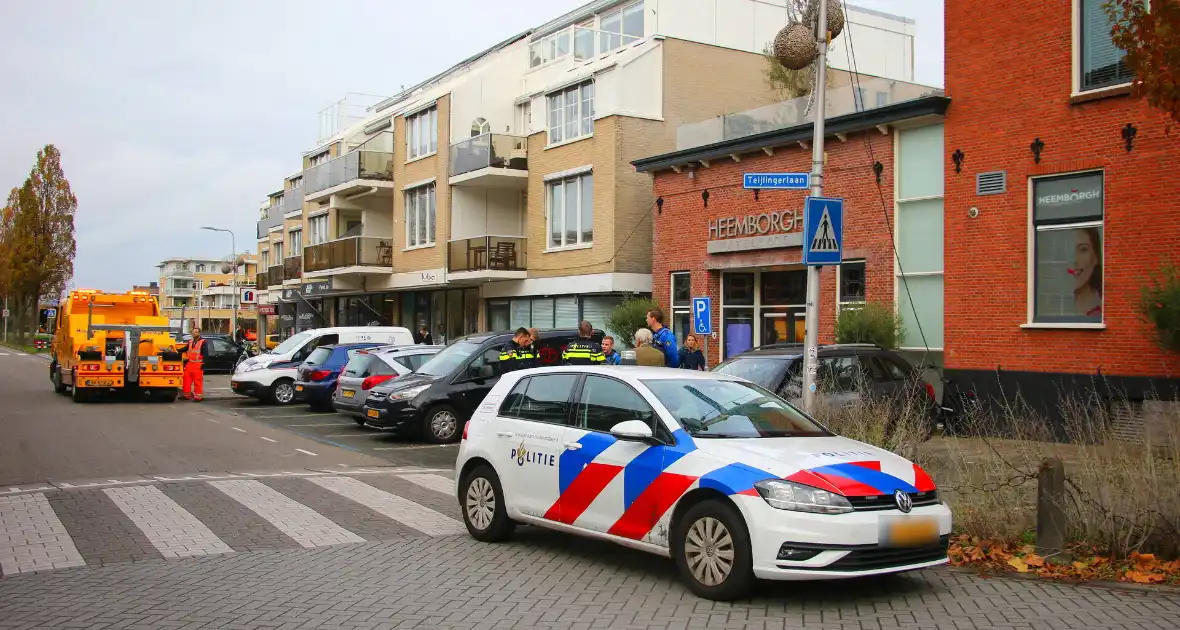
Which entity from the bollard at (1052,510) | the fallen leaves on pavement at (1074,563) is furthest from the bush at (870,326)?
the bollard at (1052,510)

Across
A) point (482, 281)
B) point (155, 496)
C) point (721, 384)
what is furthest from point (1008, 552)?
point (482, 281)

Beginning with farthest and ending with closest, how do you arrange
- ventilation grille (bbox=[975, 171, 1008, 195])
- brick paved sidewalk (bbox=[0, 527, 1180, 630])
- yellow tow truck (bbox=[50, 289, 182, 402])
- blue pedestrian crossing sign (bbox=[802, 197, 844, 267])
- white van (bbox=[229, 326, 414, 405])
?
yellow tow truck (bbox=[50, 289, 182, 402])
white van (bbox=[229, 326, 414, 405])
ventilation grille (bbox=[975, 171, 1008, 195])
blue pedestrian crossing sign (bbox=[802, 197, 844, 267])
brick paved sidewalk (bbox=[0, 527, 1180, 630])

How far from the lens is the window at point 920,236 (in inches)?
685

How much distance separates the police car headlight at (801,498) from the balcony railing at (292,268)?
4328cm

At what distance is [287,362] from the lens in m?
24.4

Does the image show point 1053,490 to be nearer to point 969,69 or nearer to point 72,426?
point 969,69

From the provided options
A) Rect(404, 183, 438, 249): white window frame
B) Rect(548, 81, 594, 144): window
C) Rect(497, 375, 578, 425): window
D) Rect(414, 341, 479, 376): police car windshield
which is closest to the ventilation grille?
Rect(414, 341, 479, 376): police car windshield

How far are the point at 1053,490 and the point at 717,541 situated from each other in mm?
2856

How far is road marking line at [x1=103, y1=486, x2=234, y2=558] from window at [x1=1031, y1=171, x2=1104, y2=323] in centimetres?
1263

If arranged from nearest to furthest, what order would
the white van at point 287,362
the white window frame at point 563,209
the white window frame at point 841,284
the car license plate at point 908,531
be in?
the car license plate at point 908,531 → the white window frame at point 841,284 → the white van at point 287,362 → the white window frame at point 563,209

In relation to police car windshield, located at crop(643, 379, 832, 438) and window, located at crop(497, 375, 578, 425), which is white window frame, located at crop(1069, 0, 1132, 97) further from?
window, located at crop(497, 375, 578, 425)

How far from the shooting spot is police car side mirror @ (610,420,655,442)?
6832 millimetres

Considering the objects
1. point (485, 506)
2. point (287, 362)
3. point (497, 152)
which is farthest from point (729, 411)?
point (497, 152)

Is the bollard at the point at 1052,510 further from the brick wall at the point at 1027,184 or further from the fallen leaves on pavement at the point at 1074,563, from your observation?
the brick wall at the point at 1027,184
